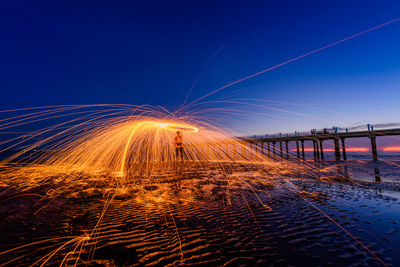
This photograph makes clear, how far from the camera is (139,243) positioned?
8.93 ft

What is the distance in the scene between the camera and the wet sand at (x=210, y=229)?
2350mm

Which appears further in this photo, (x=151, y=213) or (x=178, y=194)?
(x=178, y=194)

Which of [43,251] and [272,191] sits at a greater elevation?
[43,251]

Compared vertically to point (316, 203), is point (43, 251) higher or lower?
higher

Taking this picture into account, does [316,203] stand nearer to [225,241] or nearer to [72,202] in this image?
[225,241]

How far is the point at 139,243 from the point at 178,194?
9.98 ft

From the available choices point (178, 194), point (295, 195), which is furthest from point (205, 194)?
point (295, 195)

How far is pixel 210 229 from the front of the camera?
3232 mm

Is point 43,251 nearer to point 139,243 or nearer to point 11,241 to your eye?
point 11,241

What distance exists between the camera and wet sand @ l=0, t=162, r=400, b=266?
235cm

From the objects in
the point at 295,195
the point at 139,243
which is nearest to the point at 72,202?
the point at 139,243

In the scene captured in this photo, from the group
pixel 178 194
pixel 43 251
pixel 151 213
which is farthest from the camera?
pixel 178 194

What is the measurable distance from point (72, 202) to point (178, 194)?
3020mm

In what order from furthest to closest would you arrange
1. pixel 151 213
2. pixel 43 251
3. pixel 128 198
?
pixel 128 198 < pixel 151 213 < pixel 43 251
